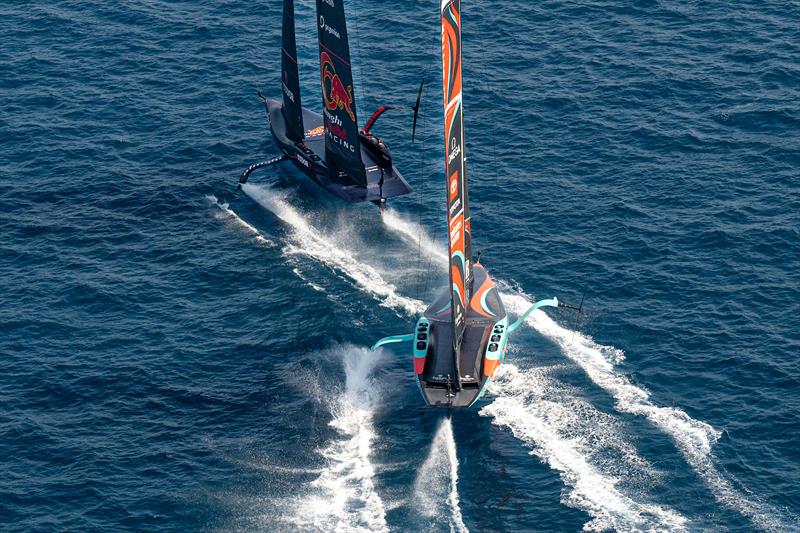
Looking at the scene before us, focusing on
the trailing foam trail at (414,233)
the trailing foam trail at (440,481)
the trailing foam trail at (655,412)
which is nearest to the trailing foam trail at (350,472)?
the trailing foam trail at (440,481)

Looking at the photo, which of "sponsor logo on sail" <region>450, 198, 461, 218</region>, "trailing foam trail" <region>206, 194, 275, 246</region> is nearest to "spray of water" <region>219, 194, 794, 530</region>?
"trailing foam trail" <region>206, 194, 275, 246</region>

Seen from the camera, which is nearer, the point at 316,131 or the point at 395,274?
the point at 395,274

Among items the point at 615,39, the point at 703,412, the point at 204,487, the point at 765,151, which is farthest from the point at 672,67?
the point at 204,487

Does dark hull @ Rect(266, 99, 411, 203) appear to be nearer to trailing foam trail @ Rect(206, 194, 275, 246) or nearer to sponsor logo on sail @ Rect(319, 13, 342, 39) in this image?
trailing foam trail @ Rect(206, 194, 275, 246)

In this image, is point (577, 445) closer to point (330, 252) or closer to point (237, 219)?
point (330, 252)

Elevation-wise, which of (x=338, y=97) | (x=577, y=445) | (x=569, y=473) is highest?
(x=338, y=97)

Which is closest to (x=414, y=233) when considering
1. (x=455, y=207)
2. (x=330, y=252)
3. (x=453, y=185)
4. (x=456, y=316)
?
(x=330, y=252)
